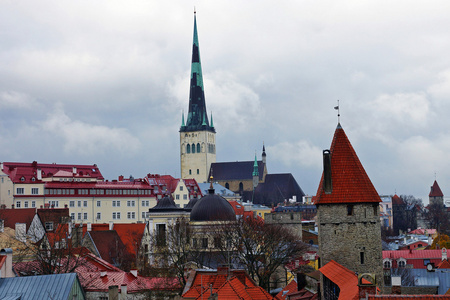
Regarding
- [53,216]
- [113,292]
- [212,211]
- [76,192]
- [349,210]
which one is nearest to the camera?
[349,210]

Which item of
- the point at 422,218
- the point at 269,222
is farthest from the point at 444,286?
the point at 422,218

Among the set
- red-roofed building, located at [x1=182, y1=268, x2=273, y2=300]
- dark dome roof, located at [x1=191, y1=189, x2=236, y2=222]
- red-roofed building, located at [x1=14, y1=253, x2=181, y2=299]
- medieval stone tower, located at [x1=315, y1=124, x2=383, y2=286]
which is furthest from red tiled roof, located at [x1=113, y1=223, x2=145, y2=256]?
medieval stone tower, located at [x1=315, y1=124, x2=383, y2=286]

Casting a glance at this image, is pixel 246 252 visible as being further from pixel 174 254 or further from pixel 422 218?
pixel 422 218

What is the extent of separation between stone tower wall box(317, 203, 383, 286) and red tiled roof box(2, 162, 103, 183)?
273 feet

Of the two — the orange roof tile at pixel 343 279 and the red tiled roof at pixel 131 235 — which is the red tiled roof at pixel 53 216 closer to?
the red tiled roof at pixel 131 235

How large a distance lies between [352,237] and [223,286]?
707 centimetres

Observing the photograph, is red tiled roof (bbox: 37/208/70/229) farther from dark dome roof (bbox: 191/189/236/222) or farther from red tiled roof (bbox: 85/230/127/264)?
dark dome roof (bbox: 191/189/236/222)

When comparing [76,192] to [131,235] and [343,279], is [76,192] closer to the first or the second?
[131,235]

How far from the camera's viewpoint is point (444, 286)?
4659 centimetres

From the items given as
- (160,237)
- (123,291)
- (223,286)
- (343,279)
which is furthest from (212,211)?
(343,279)

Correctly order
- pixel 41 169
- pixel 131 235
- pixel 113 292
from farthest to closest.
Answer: pixel 41 169 < pixel 131 235 < pixel 113 292

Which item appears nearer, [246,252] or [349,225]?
[349,225]

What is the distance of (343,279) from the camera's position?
3206 centimetres

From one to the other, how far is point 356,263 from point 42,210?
61102mm
